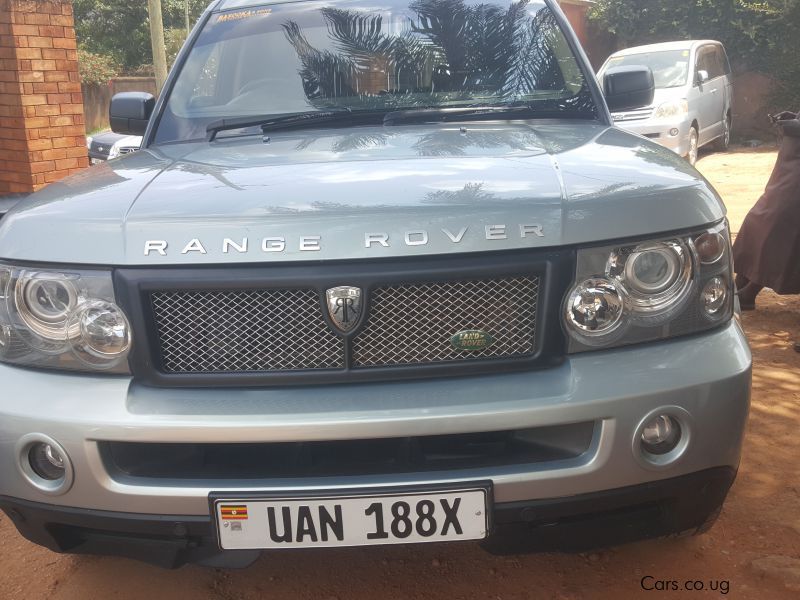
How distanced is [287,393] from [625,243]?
0.89m

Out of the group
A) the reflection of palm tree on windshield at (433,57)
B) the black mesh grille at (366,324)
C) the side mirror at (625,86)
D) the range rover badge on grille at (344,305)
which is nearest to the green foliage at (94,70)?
the reflection of palm tree on windshield at (433,57)

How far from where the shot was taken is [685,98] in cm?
1227

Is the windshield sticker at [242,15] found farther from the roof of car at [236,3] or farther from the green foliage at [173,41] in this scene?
the green foliage at [173,41]

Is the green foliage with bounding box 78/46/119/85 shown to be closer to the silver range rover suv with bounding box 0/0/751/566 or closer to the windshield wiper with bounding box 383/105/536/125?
the windshield wiper with bounding box 383/105/536/125

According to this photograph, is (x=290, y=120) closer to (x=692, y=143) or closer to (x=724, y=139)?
(x=692, y=143)

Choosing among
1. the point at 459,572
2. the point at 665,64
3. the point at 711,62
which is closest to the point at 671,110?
the point at 665,64

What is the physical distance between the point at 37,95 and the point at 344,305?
5.54 m

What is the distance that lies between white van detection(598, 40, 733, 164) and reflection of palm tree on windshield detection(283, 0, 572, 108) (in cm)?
845

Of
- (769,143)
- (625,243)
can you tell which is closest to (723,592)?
(625,243)

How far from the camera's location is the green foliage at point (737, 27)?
53.9 ft

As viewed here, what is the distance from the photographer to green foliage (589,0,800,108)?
647 inches

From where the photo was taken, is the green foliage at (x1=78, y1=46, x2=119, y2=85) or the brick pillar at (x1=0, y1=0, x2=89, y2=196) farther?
the green foliage at (x1=78, y1=46, x2=119, y2=85)

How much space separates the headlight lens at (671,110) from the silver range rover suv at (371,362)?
10.4m

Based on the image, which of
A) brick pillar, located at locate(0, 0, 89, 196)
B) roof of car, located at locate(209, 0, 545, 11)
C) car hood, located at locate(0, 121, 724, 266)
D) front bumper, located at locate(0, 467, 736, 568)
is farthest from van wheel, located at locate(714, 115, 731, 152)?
front bumper, located at locate(0, 467, 736, 568)
